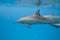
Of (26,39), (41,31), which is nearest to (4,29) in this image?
(26,39)

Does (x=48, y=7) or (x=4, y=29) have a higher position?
(x=48, y=7)

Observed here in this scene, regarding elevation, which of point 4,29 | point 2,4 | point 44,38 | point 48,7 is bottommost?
point 44,38

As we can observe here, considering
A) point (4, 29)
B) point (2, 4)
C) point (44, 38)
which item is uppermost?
point (2, 4)

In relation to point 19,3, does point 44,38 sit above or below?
below

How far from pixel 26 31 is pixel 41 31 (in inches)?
7.9

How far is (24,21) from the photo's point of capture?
224 centimetres

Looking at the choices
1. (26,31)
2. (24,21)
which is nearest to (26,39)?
(26,31)

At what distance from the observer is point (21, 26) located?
2.26m

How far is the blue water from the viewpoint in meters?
2.25

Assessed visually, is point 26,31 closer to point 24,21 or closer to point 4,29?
point 24,21

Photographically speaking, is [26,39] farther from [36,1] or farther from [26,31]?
[36,1]

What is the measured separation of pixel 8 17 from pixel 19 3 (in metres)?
0.23

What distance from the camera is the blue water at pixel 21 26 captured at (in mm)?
2250

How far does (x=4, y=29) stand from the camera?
2.29 meters
